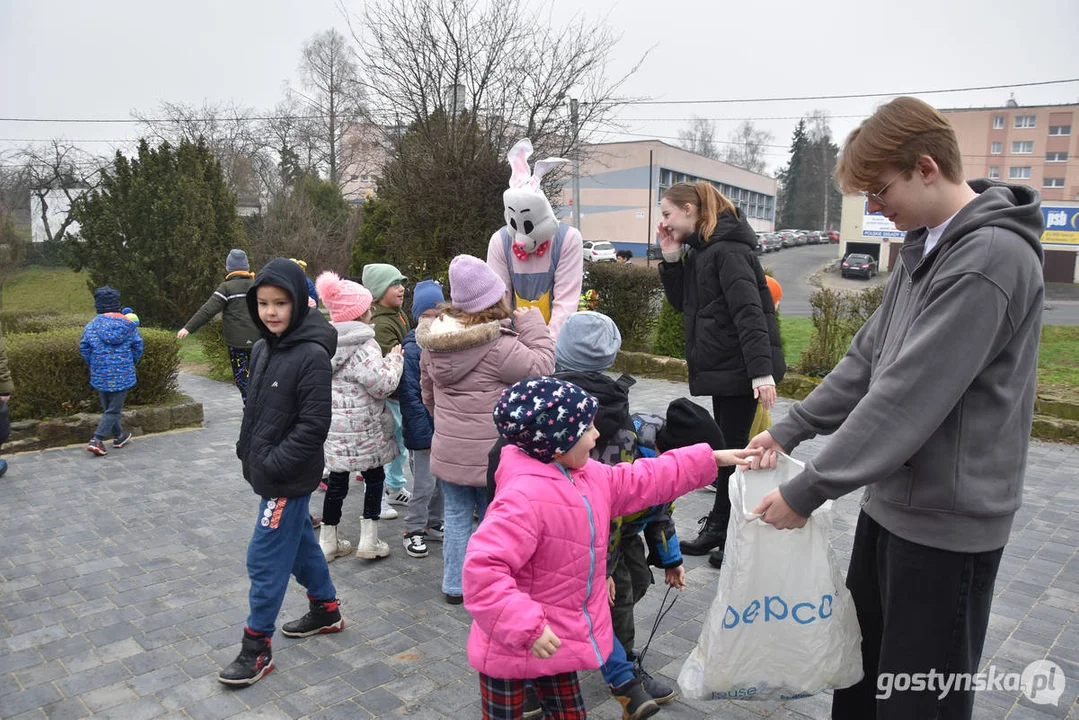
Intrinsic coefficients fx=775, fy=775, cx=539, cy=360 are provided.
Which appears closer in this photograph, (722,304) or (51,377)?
(722,304)

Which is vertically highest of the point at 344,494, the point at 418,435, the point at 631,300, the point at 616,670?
the point at 631,300

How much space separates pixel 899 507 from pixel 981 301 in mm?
556

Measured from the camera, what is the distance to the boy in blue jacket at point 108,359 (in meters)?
7.09

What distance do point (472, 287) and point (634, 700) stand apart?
1.88m

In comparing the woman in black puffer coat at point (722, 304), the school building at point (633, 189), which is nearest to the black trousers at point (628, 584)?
the woman in black puffer coat at point (722, 304)

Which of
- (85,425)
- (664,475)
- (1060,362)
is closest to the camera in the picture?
(664,475)

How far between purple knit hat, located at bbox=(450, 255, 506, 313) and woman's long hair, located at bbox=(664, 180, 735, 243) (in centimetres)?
125

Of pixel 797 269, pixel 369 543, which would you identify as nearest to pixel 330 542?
pixel 369 543

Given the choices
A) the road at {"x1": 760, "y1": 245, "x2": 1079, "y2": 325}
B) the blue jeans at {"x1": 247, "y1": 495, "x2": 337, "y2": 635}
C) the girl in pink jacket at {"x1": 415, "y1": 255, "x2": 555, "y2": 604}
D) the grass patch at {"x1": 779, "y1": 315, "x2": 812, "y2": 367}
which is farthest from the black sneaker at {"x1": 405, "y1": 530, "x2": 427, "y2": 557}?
the road at {"x1": 760, "y1": 245, "x2": 1079, "y2": 325}

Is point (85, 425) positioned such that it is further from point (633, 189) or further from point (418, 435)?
point (633, 189)

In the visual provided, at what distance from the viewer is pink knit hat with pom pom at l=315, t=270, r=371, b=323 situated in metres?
4.38

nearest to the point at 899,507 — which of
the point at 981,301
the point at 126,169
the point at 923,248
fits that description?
the point at 981,301

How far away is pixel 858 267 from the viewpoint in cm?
4019

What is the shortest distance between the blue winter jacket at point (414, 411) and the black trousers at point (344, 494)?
29 cm
